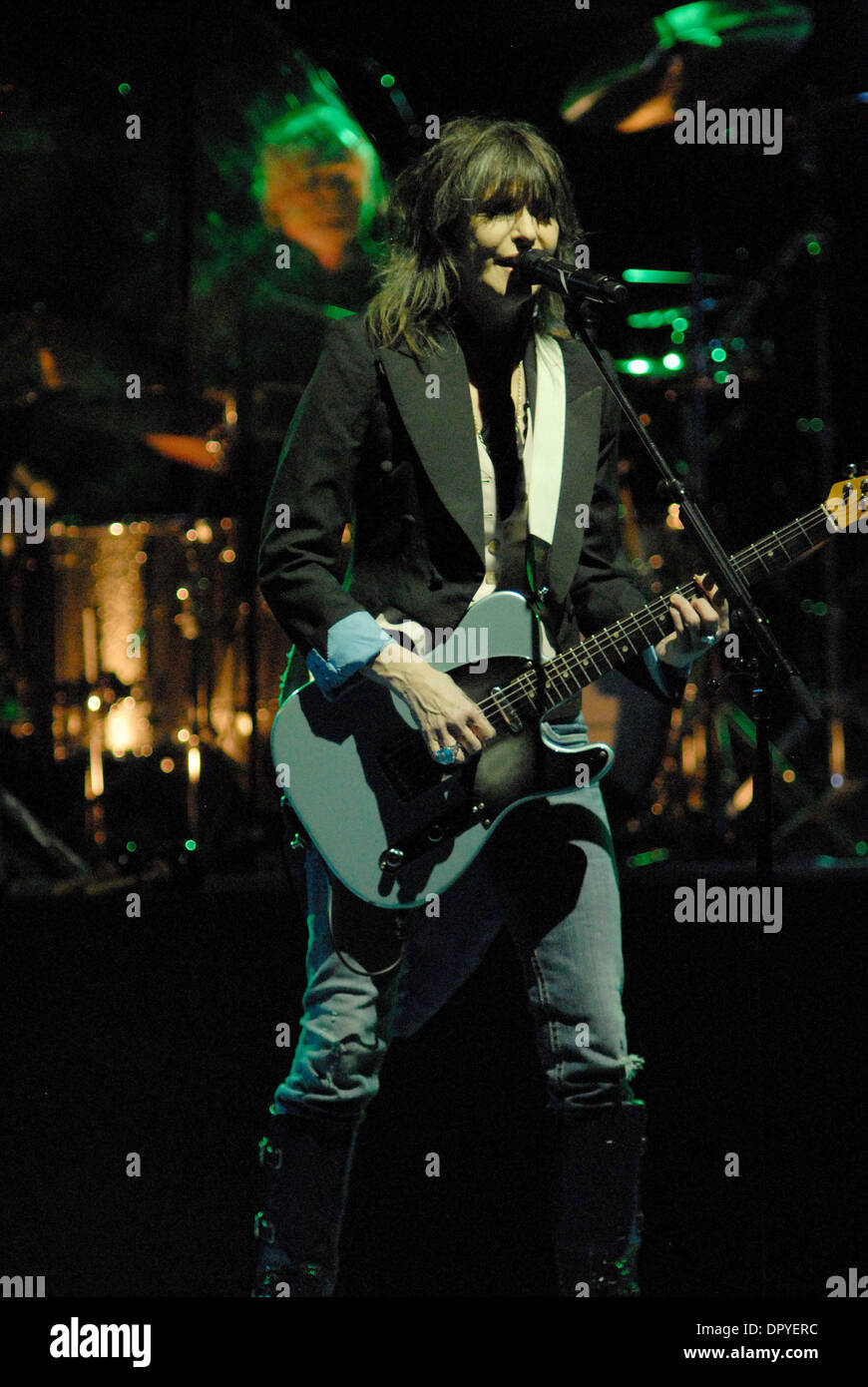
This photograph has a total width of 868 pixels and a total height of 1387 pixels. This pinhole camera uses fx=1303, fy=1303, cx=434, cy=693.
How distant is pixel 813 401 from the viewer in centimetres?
707

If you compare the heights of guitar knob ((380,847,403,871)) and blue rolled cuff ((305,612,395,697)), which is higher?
blue rolled cuff ((305,612,395,697))

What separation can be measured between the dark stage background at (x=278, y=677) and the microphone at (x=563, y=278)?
881mm

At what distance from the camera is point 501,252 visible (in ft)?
7.95

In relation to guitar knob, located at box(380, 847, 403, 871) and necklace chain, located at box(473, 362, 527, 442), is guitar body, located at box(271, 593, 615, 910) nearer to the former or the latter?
guitar knob, located at box(380, 847, 403, 871)

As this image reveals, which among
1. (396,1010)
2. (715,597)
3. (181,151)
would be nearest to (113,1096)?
(396,1010)

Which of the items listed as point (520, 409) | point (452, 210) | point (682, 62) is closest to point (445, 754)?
point (520, 409)

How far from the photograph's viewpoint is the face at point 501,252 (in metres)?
2.42

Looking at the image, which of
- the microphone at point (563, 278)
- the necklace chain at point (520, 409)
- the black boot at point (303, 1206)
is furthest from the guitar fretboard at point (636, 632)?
the black boot at point (303, 1206)

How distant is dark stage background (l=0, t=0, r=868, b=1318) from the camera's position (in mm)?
2961

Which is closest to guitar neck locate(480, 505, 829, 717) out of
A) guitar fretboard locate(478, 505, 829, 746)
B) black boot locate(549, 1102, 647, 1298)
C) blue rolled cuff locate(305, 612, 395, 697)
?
guitar fretboard locate(478, 505, 829, 746)

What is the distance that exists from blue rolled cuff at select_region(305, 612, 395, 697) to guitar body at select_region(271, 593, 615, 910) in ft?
0.25
